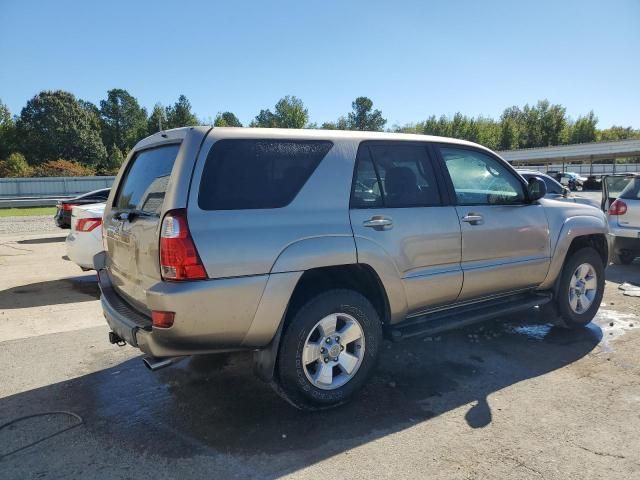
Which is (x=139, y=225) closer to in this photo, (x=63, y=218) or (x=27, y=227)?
(x=63, y=218)

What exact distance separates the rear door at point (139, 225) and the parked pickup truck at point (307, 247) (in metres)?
0.02

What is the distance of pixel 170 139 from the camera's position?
133 inches

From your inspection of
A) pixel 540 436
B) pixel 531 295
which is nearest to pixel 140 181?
pixel 540 436

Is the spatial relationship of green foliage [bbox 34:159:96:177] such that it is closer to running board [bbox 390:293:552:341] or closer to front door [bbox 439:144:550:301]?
front door [bbox 439:144:550:301]

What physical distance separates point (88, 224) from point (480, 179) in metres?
5.46

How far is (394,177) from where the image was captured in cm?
382

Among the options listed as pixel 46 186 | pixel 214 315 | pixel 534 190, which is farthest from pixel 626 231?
pixel 46 186

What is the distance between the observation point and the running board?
3.86 metres

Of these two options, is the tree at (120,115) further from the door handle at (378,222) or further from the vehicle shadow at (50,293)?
the door handle at (378,222)

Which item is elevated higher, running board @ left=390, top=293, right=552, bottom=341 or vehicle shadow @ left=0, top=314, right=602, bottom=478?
running board @ left=390, top=293, right=552, bottom=341

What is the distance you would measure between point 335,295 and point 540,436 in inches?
63.2

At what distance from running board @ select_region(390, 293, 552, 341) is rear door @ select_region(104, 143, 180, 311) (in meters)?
1.92

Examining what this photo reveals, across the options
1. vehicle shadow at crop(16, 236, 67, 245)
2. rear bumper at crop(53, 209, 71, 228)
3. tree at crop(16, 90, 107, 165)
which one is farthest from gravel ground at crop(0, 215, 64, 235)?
tree at crop(16, 90, 107, 165)

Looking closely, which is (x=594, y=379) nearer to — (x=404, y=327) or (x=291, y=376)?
(x=404, y=327)
